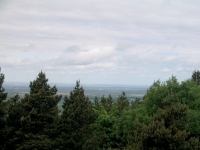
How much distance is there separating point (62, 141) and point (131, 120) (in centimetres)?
1174

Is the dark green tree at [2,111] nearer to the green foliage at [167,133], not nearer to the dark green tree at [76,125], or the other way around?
the dark green tree at [76,125]

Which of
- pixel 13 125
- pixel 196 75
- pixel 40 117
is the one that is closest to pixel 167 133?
pixel 40 117

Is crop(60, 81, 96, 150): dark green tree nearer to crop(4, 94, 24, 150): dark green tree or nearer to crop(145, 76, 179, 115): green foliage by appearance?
crop(4, 94, 24, 150): dark green tree

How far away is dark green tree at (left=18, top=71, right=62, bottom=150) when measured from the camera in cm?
2266

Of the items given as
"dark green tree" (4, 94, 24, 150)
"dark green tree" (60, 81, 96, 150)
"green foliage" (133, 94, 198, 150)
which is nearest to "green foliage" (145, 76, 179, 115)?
"dark green tree" (60, 81, 96, 150)

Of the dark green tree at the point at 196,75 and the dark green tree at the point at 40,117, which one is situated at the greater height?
the dark green tree at the point at 196,75

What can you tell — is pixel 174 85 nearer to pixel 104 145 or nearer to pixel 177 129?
pixel 104 145

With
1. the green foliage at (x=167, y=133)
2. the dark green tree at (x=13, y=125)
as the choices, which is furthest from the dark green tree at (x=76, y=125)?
the green foliage at (x=167, y=133)

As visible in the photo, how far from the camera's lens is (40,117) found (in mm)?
23344

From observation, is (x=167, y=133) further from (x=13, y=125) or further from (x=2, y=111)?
(x=2, y=111)

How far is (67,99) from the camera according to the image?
24578mm

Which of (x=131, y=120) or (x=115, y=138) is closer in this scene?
(x=131, y=120)

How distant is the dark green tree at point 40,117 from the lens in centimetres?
2266

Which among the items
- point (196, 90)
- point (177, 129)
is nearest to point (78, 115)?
point (177, 129)
